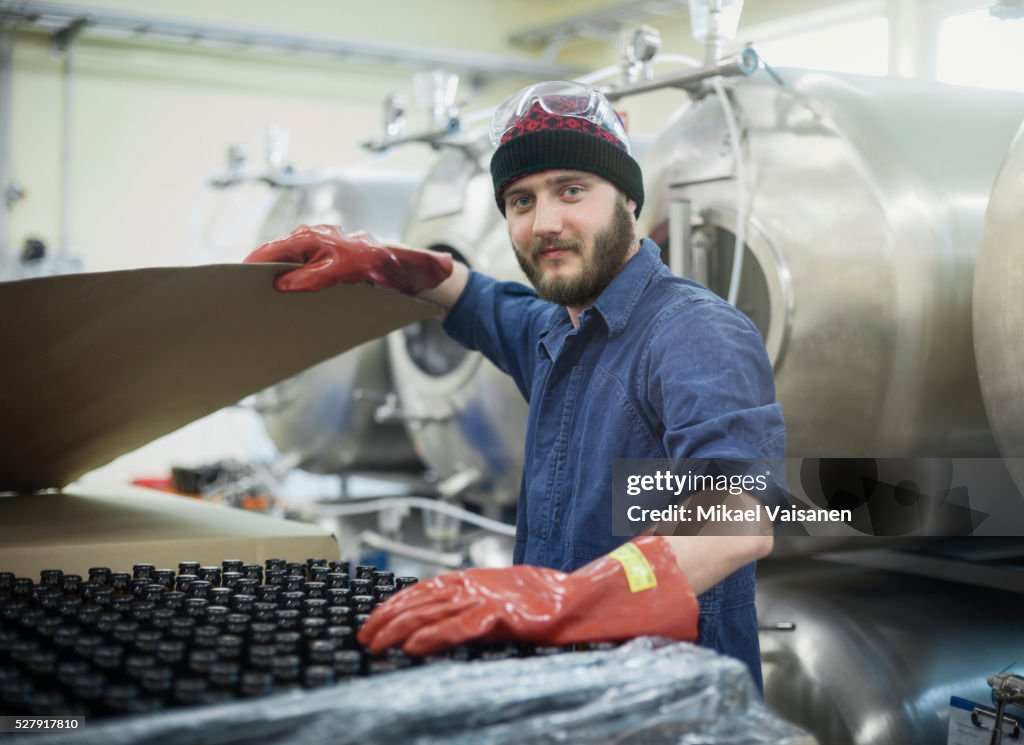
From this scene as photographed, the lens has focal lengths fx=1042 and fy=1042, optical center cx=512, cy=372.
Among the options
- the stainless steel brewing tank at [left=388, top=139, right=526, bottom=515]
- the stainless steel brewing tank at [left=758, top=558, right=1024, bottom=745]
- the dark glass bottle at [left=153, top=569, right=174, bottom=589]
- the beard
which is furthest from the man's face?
the stainless steel brewing tank at [left=388, top=139, right=526, bottom=515]

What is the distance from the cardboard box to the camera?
1086 mm

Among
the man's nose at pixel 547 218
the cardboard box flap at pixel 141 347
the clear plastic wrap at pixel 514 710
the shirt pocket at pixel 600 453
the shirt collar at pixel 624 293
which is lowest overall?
the clear plastic wrap at pixel 514 710

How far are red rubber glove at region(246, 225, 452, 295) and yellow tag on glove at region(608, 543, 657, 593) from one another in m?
0.60

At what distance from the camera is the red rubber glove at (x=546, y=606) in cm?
81

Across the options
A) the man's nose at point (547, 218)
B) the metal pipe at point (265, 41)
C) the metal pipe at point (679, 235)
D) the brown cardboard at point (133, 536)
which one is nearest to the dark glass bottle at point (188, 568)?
the brown cardboard at point (133, 536)

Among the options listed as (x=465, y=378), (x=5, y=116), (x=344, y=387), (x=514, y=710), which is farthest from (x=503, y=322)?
(x=5, y=116)

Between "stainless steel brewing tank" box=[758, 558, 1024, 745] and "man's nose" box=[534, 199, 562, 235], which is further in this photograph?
"stainless steel brewing tank" box=[758, 558, 1024, 745]

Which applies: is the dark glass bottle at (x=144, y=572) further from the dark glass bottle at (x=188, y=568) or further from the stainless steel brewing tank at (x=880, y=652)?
the stainless steel brewing tank at (x=880, y=652)

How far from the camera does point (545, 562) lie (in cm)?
131

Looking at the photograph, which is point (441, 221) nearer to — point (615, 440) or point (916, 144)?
point (916, 144)

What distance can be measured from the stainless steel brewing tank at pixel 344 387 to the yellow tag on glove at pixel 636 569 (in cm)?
270

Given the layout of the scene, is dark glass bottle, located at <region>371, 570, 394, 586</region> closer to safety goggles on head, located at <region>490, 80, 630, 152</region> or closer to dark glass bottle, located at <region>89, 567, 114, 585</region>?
dark glass bottle, located at <region>89, 567, 114, 585</region>

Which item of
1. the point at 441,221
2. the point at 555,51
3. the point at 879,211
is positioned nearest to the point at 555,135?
the point at 879,211

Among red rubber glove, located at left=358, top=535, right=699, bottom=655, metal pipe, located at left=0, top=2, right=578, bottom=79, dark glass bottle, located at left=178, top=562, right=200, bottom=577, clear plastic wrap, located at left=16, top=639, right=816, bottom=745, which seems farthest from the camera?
metal pipe, located at left=0, top=2, right=578, bottom=79
